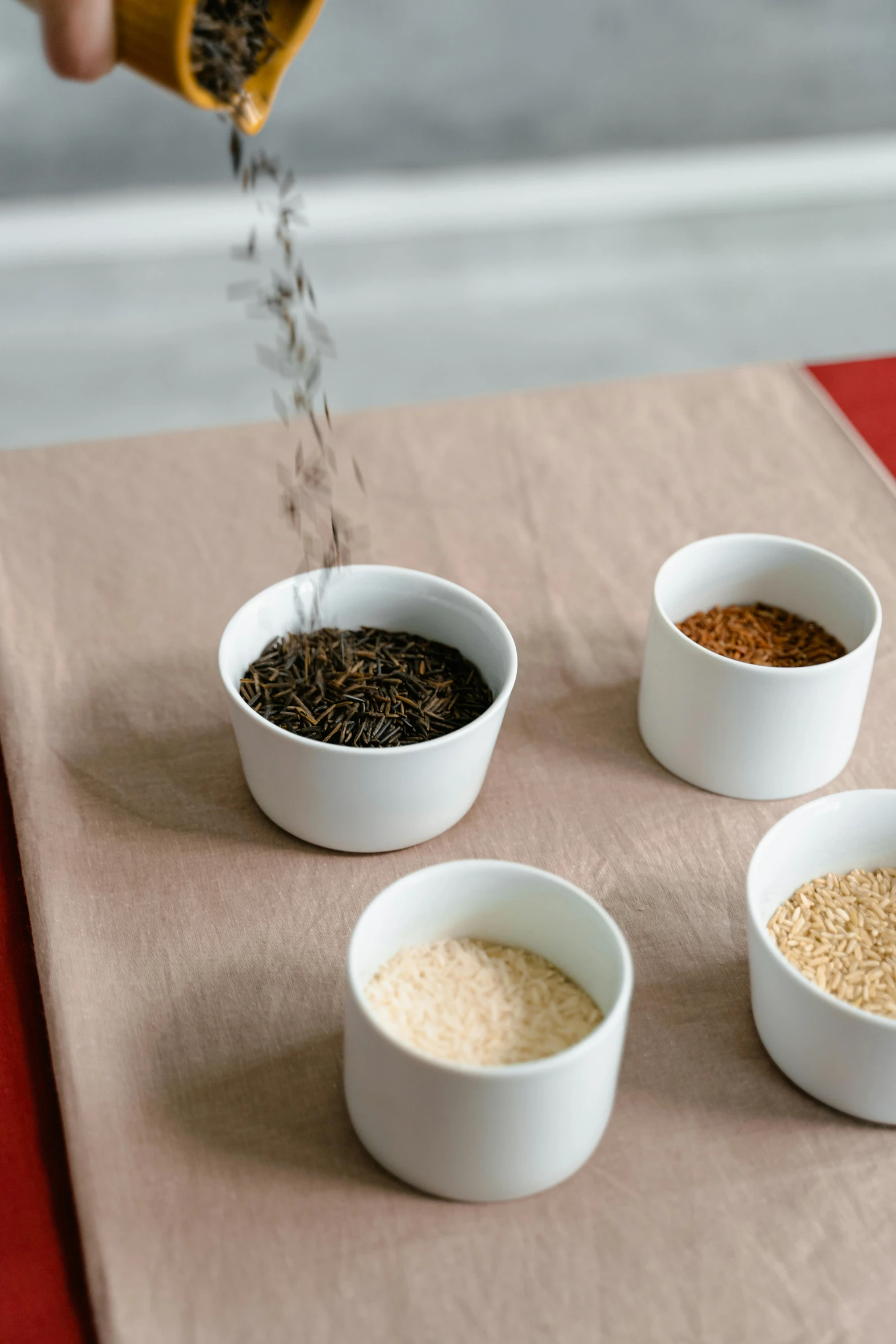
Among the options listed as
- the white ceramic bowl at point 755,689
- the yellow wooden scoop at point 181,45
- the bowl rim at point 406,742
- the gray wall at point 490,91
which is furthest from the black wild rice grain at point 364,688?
the gray wall at point 490,91

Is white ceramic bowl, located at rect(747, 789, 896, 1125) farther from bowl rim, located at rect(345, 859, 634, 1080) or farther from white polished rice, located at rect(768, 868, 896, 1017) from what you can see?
bowl rim, located at rect(345, 859, 634, 1080)

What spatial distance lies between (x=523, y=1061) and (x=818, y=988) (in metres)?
0.23

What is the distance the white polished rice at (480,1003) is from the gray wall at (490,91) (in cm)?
307

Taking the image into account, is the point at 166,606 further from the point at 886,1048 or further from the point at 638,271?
the point at 638,271

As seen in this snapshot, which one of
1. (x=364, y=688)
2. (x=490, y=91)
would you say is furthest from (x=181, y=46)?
(x=490, y=91)

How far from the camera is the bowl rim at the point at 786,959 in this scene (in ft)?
3.33

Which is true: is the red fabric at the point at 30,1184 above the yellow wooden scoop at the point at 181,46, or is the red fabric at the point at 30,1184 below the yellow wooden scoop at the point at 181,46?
below

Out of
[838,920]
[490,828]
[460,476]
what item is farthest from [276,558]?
[838,920]

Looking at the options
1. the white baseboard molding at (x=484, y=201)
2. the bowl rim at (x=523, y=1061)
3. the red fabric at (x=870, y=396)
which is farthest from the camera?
the white baseboard molding at (x=484, y=201)

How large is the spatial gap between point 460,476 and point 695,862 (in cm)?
69

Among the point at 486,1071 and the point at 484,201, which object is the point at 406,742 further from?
the point at 484,201

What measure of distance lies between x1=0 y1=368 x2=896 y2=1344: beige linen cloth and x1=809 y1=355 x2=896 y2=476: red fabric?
5cm

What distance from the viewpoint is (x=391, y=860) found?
129 cm

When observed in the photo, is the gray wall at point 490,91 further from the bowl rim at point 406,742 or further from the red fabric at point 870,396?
the bowl rim at point 406,742
